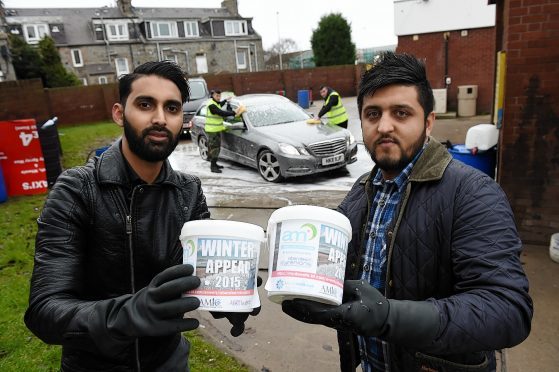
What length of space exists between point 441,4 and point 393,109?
55.8 ft

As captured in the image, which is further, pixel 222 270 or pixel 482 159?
pixel 482 159

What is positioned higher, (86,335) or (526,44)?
(526,44)

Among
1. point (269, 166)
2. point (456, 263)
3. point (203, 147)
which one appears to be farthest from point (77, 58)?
point (456, 263)

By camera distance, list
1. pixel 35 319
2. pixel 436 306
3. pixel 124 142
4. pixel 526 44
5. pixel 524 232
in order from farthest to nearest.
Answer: pixel 524 232, pixel 526 44, pixel 124 142, pixel 35 319, pixel 436 306

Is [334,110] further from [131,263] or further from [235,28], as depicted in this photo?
[235,28]

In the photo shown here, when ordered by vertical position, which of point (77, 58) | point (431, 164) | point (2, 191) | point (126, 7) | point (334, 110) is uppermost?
point (126, 7)

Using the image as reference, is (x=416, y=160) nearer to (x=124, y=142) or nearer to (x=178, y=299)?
(x=178, y=299)

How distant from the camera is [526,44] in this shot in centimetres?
429

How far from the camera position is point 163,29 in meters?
38.8

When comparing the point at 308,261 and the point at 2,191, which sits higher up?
the point at 308,261

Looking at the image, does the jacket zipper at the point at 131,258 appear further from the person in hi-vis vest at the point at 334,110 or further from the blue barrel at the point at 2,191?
the person in hi-vis vest at the point at 334,110

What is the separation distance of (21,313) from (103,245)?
285 centimetres

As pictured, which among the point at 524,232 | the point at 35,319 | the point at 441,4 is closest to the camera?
the point at 35,319

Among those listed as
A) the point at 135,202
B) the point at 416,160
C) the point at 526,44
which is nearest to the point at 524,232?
the point at 526,44
